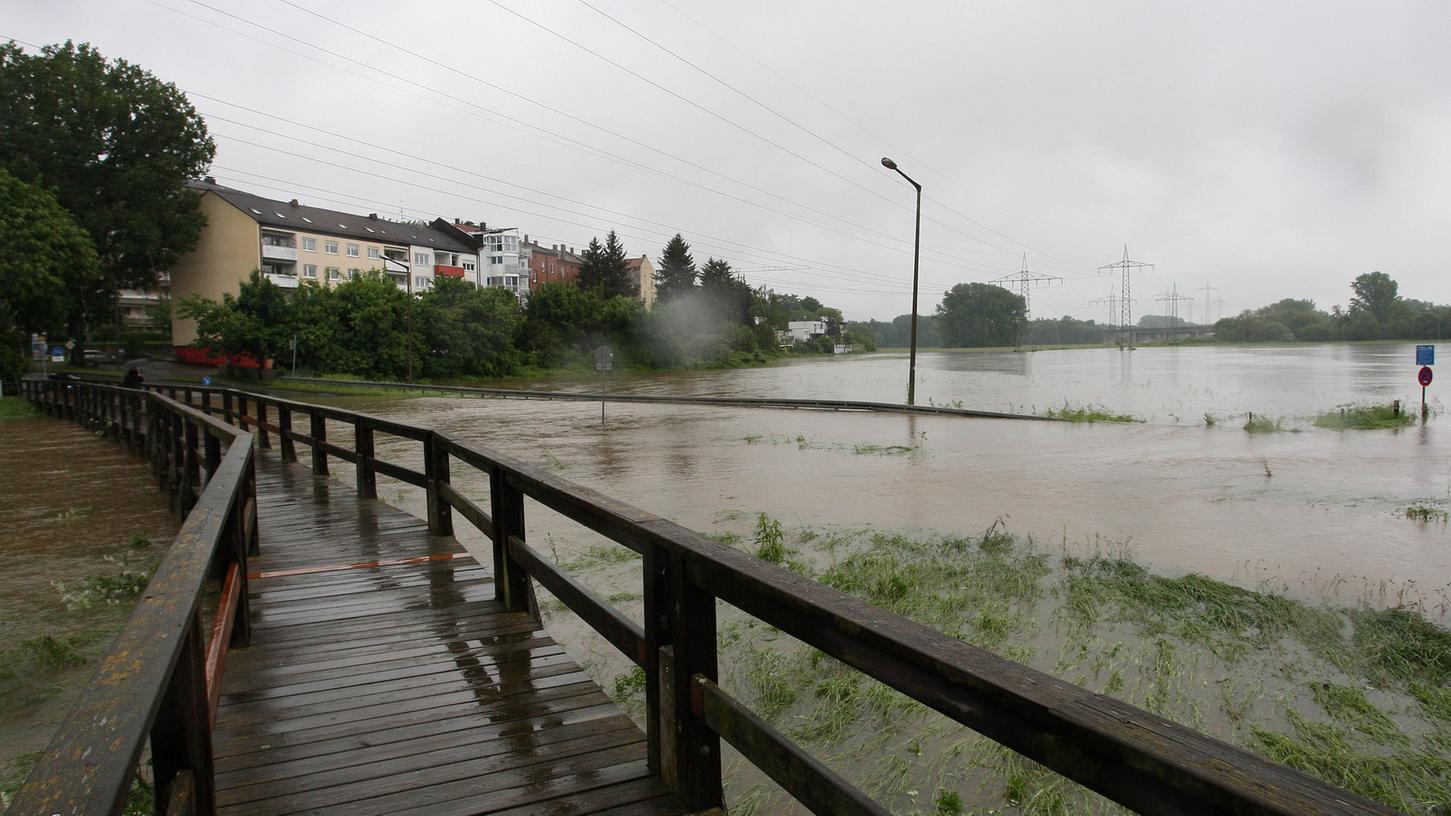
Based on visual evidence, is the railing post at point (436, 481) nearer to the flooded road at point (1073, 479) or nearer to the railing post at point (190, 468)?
the flooded road at point (1073, 479)

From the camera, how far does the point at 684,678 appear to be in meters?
2.64

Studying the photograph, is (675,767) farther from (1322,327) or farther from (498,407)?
(1322,327)

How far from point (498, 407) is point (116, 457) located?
16.7m

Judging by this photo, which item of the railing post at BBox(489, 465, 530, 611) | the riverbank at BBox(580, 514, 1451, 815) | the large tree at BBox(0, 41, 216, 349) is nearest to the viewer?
the riverbank at BBox(580, 514, 1451, 815)

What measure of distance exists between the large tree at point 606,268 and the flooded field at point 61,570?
65338mm

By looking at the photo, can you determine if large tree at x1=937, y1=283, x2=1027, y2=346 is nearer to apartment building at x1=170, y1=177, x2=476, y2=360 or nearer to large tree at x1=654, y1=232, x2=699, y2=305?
large tree at x1=654, y1=232, x2=699, y2=305

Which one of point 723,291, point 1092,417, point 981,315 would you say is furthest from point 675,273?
point 981,315

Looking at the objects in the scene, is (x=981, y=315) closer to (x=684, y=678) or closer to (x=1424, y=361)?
(x=1424, y=361)

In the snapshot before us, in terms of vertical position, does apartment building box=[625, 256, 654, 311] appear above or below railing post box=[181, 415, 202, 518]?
above

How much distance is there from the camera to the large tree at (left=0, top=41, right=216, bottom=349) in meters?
52.2

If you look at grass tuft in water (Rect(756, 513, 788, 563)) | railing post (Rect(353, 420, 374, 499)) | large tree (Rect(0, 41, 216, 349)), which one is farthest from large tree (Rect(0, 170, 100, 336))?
grass tuft in water (Rect(756, 513, 788, 563))

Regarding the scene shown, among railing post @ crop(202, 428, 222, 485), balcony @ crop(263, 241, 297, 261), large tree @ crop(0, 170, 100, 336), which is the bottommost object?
railing post @ crop(202, 428, 222, 485)

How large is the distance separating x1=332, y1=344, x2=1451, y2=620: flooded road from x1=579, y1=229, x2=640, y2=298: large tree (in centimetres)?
5259

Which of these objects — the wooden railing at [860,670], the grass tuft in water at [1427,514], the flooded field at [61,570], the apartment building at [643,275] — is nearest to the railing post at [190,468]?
the flooded field at [61,570]
